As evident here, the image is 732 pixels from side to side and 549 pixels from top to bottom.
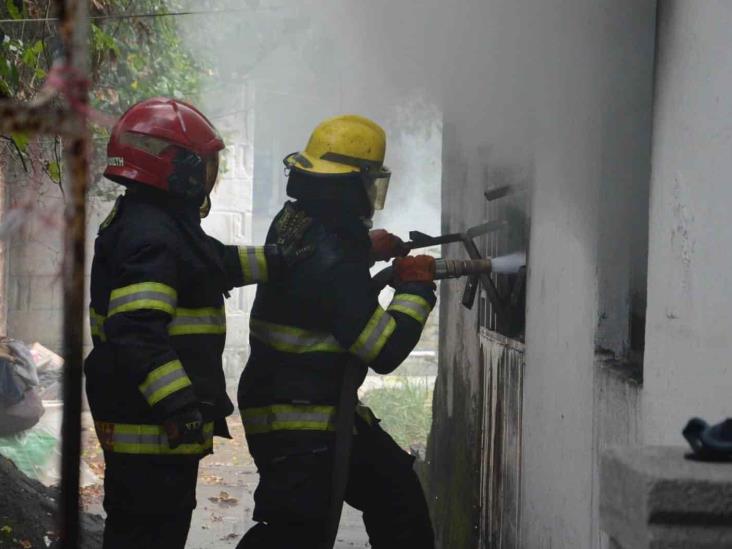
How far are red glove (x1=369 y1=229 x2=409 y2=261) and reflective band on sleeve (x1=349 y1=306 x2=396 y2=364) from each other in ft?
1.83

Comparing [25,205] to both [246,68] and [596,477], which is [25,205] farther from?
[246,68]

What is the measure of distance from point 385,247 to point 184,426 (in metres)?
1.38

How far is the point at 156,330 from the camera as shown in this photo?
3.60 meters

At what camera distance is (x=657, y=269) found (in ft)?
9.59

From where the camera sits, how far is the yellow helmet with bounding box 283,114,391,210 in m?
4.28

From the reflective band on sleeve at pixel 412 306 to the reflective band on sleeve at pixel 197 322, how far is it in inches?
27.8

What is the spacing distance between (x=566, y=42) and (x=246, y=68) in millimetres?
8295

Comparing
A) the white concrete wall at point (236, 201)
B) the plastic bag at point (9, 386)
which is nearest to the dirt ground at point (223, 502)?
the plastic bag at point (9, 386)

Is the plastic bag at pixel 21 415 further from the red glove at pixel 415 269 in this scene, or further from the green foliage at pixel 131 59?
the red glove at pixel 415 269

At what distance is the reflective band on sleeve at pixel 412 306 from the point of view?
4179mm

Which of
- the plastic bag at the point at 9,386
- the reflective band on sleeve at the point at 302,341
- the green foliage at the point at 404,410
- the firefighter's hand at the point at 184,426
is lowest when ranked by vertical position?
the green foliage at the point at 404,410

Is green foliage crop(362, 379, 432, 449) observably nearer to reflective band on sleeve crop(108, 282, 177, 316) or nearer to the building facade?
the building facade

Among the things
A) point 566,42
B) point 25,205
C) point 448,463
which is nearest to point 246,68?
point 448,463

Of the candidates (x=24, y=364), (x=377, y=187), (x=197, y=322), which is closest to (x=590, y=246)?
(x=377, y=187)
